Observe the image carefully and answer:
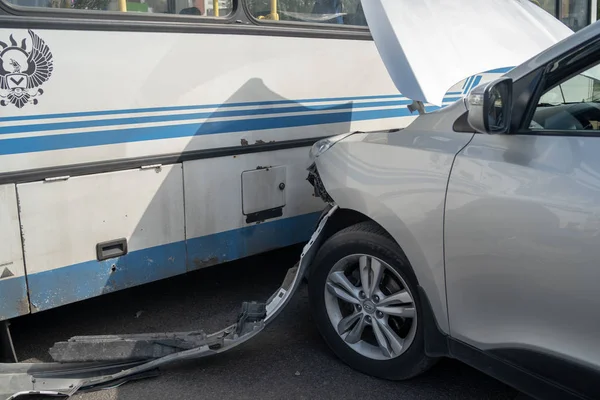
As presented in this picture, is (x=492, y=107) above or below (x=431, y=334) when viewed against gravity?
above

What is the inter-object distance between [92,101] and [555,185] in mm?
2555

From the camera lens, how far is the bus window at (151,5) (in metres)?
3.58

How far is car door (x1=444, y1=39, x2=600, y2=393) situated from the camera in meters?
2.62

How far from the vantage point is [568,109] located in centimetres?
309

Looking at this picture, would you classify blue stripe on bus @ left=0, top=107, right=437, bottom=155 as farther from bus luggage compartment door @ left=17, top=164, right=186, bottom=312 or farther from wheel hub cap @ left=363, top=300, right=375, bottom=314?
wheel hub cap @ left=363, top=300, right=375, bottom=314

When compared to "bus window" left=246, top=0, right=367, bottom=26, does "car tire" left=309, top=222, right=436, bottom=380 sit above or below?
below

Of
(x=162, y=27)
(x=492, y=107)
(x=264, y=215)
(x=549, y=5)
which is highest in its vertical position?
(x=549, y=5)

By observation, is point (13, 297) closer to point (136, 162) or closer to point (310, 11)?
point (136, 162)

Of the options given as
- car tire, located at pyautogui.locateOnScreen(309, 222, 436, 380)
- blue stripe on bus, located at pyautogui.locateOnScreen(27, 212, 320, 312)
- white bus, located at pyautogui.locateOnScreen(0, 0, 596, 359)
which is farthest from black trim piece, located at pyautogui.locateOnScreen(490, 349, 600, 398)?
blue stripe on bus, located at pyautogui.locateOnScreen(27, 212, 320, 312)

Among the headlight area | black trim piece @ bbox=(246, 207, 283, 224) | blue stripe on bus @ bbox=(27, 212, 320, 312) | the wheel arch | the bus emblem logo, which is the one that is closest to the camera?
the wheel arch

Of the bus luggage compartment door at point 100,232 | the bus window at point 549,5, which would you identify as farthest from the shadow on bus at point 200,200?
the bus window at point 549,5

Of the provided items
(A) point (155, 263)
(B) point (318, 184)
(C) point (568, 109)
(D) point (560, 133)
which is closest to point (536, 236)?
(D) point (560, 133)

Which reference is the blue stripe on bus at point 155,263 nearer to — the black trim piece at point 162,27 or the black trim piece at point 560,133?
the black trim piece at point 162,27

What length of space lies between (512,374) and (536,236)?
66 centimetres
